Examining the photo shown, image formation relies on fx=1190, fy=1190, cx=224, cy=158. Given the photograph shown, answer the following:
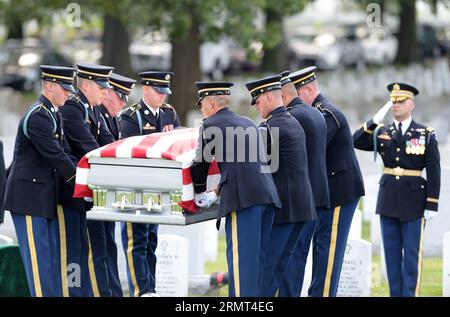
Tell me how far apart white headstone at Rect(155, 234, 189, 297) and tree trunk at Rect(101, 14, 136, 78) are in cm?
1788

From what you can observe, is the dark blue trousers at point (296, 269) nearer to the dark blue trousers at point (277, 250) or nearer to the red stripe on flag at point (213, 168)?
the dark blue trousers at point (277, 250)

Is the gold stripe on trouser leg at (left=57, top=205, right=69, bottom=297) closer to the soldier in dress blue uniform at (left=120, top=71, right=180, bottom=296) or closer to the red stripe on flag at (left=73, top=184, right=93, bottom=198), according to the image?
the red stripe on flag at (left=73, top=184, right=93, bottom=198)

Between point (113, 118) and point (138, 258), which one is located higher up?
point (113, 118)

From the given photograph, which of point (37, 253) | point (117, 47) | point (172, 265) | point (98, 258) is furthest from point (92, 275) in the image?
point (117, 47)

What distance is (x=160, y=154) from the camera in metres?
7.55

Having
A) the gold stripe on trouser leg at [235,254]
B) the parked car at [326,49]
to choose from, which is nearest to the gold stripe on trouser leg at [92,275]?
the gold stripe on trouser leg at [235,254]

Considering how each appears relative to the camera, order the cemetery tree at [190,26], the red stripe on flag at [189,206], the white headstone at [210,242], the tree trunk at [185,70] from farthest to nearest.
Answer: the tree trunk at [185,70]
the cemetery tree at [190,26]
the white headstone at [210,242]
the red stripe on flag at [189,206]

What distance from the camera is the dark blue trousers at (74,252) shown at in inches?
331

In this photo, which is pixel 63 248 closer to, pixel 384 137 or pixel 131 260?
pixel 131 260

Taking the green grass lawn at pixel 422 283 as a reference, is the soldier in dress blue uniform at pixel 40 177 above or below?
above

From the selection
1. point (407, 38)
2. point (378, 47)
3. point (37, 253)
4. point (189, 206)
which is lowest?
point (378, 47)

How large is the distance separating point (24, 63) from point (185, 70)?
10.7m

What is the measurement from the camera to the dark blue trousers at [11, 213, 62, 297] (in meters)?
7.98

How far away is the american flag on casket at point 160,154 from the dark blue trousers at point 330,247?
5.04 ft
